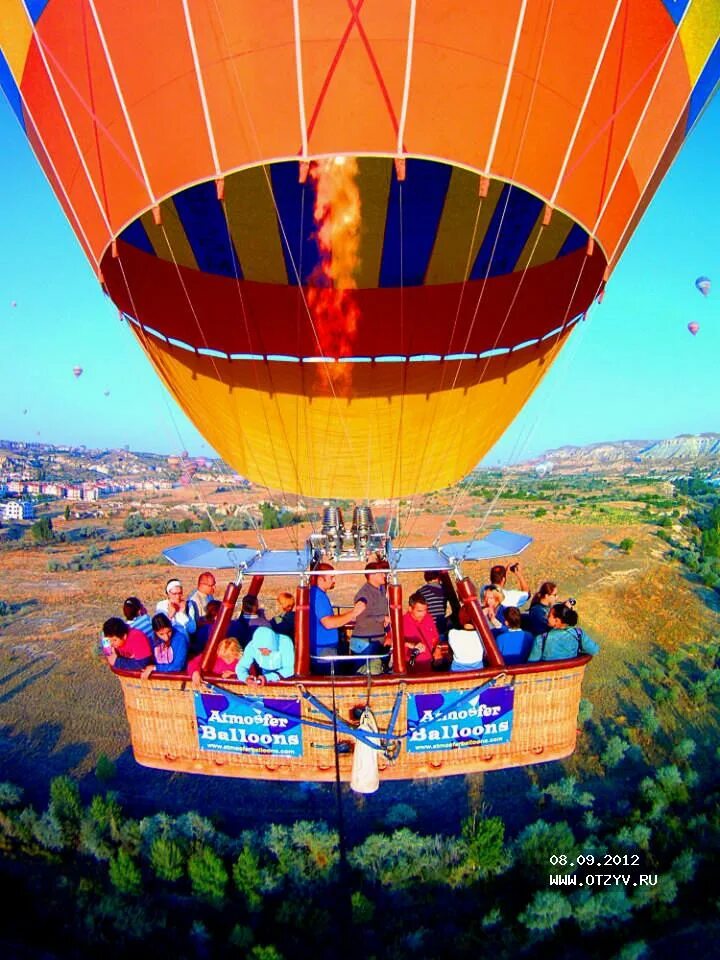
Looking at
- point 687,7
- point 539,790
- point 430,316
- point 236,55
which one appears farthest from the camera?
point 539,790

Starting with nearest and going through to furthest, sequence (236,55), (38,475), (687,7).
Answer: (236,55) → (687,7) → (38,475)

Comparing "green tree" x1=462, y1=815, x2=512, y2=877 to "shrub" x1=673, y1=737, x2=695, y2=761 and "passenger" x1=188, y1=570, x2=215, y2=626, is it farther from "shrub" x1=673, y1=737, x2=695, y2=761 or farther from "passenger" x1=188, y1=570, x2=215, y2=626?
"passenger" x1=188, y1=570, x2=215, y2=626

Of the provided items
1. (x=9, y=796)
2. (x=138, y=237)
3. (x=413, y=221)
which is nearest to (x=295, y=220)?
(x=413, y=221)

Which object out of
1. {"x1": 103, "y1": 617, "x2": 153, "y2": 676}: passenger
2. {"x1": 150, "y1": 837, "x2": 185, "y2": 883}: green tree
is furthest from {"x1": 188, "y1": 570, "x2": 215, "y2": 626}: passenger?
{"x1": 150, "y1": 837, "x2": 185, "y2": 883}: green tree

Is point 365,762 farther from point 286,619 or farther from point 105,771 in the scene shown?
point 105,771

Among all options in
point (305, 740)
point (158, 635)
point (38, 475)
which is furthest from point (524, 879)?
point (38, 475)

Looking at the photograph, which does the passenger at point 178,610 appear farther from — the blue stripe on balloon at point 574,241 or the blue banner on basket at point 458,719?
the blue stripe on balloon at point 574,241

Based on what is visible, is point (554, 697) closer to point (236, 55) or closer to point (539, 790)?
point (236, 55)
